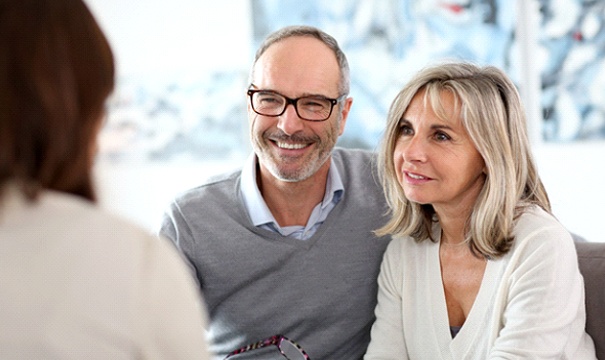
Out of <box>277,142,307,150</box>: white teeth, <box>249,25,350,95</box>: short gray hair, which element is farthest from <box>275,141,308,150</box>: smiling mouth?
<box>249,25,350,95</box>: short gray hair

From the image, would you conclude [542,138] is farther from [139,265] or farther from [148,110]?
[139,265]

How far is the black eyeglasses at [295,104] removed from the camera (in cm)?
214

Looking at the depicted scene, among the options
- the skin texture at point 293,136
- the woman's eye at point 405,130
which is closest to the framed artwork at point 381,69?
the skin texture at point 293,136

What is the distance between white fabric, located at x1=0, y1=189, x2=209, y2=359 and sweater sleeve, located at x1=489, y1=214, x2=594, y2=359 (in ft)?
3.20

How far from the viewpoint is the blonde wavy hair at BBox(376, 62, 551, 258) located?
6.01 feet

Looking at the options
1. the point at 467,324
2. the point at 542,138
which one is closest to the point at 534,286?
the point at 467,324

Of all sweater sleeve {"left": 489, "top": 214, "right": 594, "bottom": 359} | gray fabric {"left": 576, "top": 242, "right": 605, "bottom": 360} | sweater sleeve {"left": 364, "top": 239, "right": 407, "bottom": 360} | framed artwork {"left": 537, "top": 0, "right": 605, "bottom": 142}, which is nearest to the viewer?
sweater sleeve {"left": 489, "top": 214, "right": 594, "bottom": 359}

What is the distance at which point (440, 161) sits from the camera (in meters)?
1.87

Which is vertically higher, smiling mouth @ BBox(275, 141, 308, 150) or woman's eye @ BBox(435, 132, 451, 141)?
woman's eye @ BBox(435, 132, 451, 141)

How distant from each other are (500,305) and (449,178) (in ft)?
1.07

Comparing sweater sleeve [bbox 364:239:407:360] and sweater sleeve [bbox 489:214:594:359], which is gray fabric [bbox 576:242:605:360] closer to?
sweater sleeve [bbox 489:214:594:359]

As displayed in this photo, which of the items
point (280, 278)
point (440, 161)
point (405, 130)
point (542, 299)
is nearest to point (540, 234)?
point (542, 299)

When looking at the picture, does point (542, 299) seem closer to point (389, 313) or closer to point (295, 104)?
point (389, 313)

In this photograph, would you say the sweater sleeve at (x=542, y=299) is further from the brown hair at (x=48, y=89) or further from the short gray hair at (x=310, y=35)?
the brown hair at (x=48, y=89)
